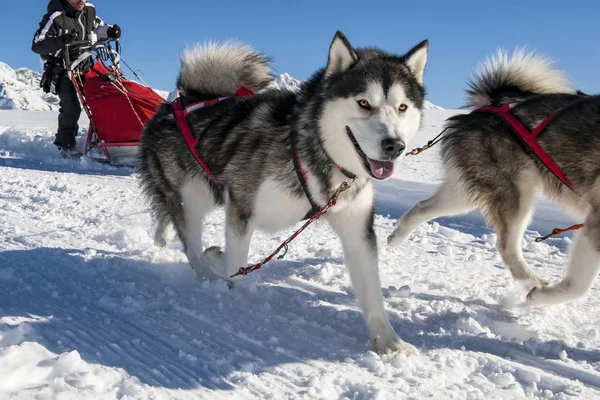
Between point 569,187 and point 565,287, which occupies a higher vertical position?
point 569,187

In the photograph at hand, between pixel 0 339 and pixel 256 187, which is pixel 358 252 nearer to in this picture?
pixel 256 187

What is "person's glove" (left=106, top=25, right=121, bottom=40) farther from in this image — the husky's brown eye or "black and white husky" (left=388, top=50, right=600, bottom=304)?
the husky's brown eye

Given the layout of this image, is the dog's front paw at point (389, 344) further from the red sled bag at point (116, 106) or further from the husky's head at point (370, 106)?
the red sled bag at point (116, 106)

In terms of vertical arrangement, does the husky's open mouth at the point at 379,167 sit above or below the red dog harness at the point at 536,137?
below

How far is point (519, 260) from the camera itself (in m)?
2.79

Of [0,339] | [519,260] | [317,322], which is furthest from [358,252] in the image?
[0,339]

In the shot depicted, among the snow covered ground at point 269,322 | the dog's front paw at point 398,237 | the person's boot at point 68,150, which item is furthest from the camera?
the person's boot at point 68,150

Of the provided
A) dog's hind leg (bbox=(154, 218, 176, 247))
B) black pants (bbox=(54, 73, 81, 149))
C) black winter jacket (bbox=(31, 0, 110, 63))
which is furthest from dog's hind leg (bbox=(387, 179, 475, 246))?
black pants (bbox=(54, 73, 81, 149))

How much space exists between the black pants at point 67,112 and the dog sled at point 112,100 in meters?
0.33

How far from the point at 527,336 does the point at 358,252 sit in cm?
80

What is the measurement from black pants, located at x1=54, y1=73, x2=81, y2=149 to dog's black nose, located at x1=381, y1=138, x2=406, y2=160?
5072 mm

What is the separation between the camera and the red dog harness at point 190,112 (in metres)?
2.78

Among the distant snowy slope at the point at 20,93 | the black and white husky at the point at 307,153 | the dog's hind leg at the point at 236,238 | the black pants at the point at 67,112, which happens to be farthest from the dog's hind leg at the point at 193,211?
the distant snowy slope at the point at 20,93

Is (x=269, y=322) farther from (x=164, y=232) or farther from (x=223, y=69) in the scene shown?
(x=223, y=69)
